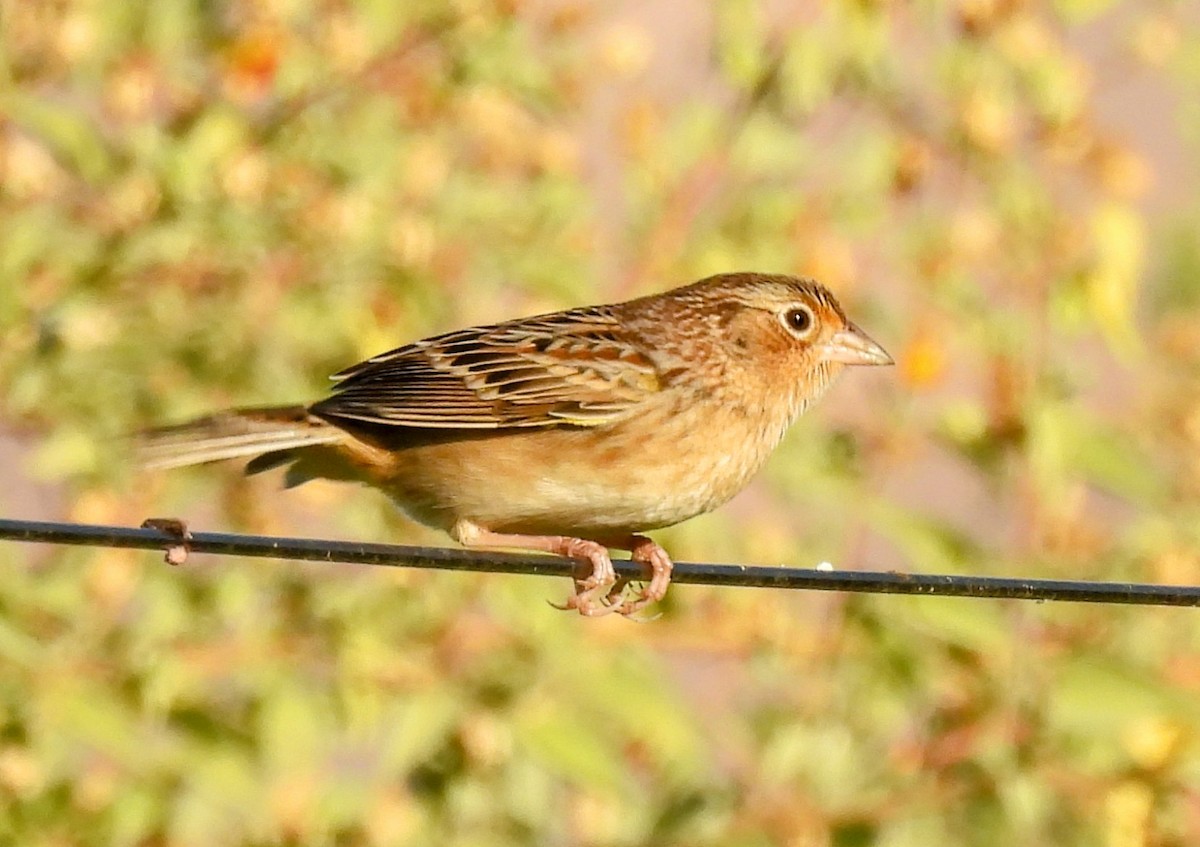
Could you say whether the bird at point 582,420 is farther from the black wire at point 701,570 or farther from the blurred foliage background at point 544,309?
the black wire at point 701,570

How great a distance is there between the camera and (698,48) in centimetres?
688

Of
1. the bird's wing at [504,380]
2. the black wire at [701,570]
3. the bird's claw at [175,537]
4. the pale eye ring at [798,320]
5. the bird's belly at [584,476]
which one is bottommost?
the black wire at [701,570]

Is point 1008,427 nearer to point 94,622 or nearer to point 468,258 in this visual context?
point 468,258

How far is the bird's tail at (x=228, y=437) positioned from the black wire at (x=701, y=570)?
3.19 feet

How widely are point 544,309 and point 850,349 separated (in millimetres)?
975

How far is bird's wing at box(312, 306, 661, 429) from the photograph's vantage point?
512 cm

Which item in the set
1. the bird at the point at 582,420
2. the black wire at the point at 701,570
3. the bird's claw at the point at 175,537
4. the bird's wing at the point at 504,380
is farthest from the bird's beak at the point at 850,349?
the bird's claw at the point at 175,537

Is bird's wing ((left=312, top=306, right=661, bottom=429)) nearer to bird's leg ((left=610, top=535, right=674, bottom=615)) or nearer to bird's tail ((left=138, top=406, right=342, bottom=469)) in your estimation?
bird's tail ((left=138, top=406, right=342, bottom=469))

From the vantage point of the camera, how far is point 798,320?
544 cm

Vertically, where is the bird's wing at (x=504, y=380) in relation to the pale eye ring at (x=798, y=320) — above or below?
below

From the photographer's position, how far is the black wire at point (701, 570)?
3576mm

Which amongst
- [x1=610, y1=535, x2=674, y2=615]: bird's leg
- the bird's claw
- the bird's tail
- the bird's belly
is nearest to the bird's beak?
the bird's belly

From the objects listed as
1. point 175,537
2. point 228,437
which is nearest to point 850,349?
point 228,437

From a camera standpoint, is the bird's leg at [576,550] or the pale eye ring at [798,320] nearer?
the bird's leg at [576,550]
